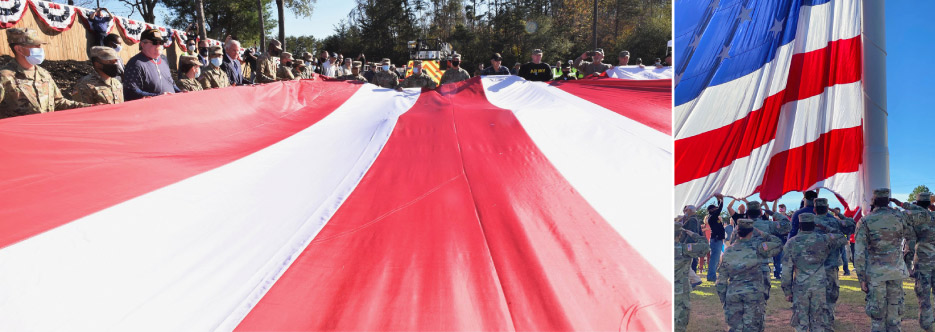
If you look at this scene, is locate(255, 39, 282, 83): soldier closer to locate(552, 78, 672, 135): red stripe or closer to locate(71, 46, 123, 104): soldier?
locate(71, 46, 123, 104): soldier

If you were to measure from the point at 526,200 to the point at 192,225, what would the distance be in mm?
1453

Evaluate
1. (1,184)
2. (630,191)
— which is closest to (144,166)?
(1,184)

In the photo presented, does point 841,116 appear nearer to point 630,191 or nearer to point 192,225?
point 630,191

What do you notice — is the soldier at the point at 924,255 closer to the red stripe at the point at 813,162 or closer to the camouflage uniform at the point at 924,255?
the camouflage uniform at the point at 924,255

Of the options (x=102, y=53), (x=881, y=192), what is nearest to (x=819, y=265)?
(x=881, y=192)

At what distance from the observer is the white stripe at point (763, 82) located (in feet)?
14.2

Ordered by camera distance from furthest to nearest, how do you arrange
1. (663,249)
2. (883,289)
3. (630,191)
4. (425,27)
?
1. (425,27)
2. (883,289)
3. (630,191)
4. (663,249)

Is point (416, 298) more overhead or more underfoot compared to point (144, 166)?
more underfoot

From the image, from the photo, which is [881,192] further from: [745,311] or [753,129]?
[745,311]

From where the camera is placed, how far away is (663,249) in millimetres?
2285

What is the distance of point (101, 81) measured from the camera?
11.8ft

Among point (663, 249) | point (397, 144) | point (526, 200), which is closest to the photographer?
point (663, 249)

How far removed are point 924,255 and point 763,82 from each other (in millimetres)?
3151

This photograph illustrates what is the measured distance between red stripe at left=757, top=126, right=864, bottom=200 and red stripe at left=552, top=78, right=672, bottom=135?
1038 mm
